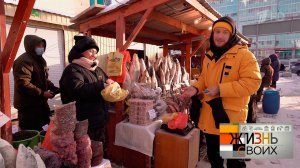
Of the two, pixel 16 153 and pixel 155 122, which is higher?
pixel 16 153

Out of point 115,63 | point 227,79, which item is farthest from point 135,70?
point 227,79

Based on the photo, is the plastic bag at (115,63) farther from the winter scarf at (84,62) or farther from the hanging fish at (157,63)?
the hanging fish at (157,63)

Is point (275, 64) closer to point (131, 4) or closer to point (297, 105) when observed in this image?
point (297, 105)

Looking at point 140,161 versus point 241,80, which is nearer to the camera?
point 241,80

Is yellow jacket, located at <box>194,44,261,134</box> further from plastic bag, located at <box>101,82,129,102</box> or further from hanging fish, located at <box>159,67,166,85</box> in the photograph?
hanging fish, located at <box>159,67,166,85</box>

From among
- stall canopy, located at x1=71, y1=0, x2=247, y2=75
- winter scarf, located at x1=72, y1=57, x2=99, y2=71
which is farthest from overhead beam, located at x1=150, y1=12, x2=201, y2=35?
winter scarf, located at x1=72, y1=57, x2=99, y2=71

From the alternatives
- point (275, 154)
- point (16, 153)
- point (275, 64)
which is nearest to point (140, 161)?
point (275, 154)

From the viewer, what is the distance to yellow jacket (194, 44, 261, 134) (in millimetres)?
1993

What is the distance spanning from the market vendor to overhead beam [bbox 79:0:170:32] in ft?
3.87

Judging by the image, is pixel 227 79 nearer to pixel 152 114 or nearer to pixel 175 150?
pixel 175 150

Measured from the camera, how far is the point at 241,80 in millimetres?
2004

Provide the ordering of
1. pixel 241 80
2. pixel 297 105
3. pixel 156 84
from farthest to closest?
pixel 297 105, pixel 156 84, pixel 241 80

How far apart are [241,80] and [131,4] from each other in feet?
7.32

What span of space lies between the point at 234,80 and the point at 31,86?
267cm
